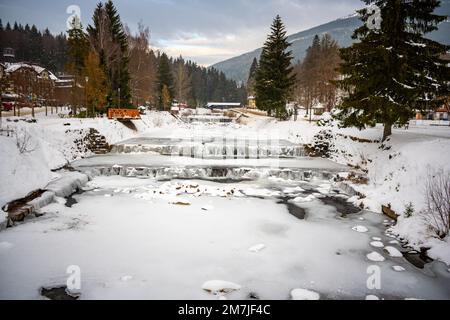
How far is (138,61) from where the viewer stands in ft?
155

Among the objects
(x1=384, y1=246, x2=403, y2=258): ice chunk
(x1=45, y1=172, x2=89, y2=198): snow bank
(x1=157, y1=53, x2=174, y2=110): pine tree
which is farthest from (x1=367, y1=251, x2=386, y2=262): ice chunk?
(x1=157, y1=53, x2=174, y2=110): pine tree

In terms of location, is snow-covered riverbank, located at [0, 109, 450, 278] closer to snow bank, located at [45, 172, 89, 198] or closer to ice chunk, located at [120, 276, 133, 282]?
snow bank, located at [45, 172, 89, 198]

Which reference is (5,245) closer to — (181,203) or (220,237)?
(220,237)

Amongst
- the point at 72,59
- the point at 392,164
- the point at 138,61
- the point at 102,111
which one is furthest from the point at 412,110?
the point at 138,61

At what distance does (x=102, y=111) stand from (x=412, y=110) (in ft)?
94.5

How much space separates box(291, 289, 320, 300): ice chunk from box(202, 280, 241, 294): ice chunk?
103 cm

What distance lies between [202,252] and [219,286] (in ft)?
5.39

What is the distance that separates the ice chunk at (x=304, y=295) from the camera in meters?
5.83

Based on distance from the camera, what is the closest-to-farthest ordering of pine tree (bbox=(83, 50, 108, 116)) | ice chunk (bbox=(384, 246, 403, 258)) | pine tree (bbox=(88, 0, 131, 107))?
ice chunk (bbox=(384, 246, 403, 258)) → pine tree (bbox=(83, 50, 108, 116)) → pine tree (bbox=(88, 0, 131, 107))

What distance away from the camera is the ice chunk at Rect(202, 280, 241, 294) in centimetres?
600

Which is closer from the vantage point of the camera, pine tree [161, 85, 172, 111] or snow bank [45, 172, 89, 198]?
snow bank [45, 172, 89, 198]

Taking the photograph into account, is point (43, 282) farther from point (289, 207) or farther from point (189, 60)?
point (189, 60)

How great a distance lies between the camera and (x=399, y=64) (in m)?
14.8

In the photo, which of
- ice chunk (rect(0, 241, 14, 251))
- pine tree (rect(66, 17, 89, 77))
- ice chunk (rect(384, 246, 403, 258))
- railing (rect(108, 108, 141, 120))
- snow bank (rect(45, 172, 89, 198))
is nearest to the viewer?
ice chunk (rect(0, 241, 14, 251))
